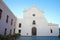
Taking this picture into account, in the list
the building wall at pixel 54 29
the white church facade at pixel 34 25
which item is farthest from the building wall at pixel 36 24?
the building wall at pixel 54 29

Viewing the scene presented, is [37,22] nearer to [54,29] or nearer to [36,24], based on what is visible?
[36,24]

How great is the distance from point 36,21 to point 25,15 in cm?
394

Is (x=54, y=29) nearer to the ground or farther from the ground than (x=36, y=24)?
nearer to the ground

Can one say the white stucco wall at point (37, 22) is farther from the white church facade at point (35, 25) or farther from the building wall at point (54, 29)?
the building wall at point (54, 29)

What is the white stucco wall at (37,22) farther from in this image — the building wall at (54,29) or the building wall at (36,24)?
the building wall at (54,29)

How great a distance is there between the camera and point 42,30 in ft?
94.2

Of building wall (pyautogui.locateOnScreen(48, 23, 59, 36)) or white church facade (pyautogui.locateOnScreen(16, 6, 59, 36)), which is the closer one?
white church facade (pyautogui.locateOnScreen(16, 6, 59, 36))

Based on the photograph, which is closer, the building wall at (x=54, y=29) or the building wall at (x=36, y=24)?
the building wall at (x=36, y=24)

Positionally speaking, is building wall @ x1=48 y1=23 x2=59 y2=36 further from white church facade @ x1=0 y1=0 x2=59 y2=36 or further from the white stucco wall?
the white stucco wall

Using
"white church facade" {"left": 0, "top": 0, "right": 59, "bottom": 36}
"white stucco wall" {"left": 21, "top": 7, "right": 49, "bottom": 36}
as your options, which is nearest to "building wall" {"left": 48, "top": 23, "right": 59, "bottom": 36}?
"white church facade" {"left": 0, "top": 0, "right": 59, "bottom": 36}

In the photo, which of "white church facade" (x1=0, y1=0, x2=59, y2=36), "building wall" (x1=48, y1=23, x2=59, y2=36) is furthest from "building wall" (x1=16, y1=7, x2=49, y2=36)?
"building wall" (x1=48, y1=23, x2=59, y2=36)

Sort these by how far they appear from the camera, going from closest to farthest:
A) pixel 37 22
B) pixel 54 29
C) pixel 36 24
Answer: pixel 36 24 < pixel 37 22 < pixel 54 29

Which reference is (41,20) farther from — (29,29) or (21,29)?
(21,29)

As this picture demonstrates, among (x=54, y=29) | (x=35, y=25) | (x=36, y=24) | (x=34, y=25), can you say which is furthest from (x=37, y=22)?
(x=54, y=29)
